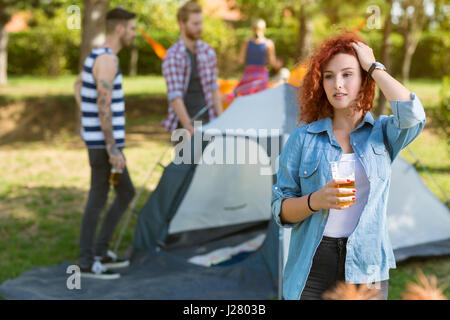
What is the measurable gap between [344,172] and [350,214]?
17cm

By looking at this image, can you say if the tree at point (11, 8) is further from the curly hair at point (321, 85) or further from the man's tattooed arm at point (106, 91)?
the curly hair at point (321, 85)

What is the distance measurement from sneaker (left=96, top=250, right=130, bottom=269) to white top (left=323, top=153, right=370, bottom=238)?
256 centimetres

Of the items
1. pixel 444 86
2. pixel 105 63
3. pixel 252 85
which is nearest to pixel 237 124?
pixel 252 85

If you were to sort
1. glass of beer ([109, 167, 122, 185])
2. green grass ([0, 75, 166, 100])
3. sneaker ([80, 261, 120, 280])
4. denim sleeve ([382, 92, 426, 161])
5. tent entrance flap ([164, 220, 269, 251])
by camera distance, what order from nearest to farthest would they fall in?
denim sleeve ([382, 92, 426, 161]) → glass of beer ([109, 167, 122, 185]) → sneaker ([80, 261, 120, 280]) → tent entrance flap ([164, 220, 269, 251]) → green grass ([0, 75, 166, 100])

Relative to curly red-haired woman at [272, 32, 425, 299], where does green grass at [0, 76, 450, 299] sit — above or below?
below

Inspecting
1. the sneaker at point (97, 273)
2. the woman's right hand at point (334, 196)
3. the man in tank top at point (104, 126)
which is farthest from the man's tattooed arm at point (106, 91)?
the woman's right hand at point (334, 196)

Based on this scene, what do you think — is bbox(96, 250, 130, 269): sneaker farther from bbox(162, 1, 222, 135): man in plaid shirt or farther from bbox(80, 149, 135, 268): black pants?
bbox(162, 1, 222, 135): man in plaid shirt

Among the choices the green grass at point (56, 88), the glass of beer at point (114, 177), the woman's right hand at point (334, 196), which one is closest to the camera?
the woman's right hand at point (334, 196)

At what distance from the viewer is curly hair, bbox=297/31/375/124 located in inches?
65.6

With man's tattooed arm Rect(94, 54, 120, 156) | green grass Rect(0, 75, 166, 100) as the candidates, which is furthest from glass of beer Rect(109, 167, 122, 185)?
green grass Rect(0, 75, 166, 100)

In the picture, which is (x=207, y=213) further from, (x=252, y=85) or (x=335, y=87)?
(x=335, y=87)

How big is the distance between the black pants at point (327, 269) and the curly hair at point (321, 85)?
40cm

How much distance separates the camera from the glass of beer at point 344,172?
1396 mm

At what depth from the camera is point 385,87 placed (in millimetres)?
1529
